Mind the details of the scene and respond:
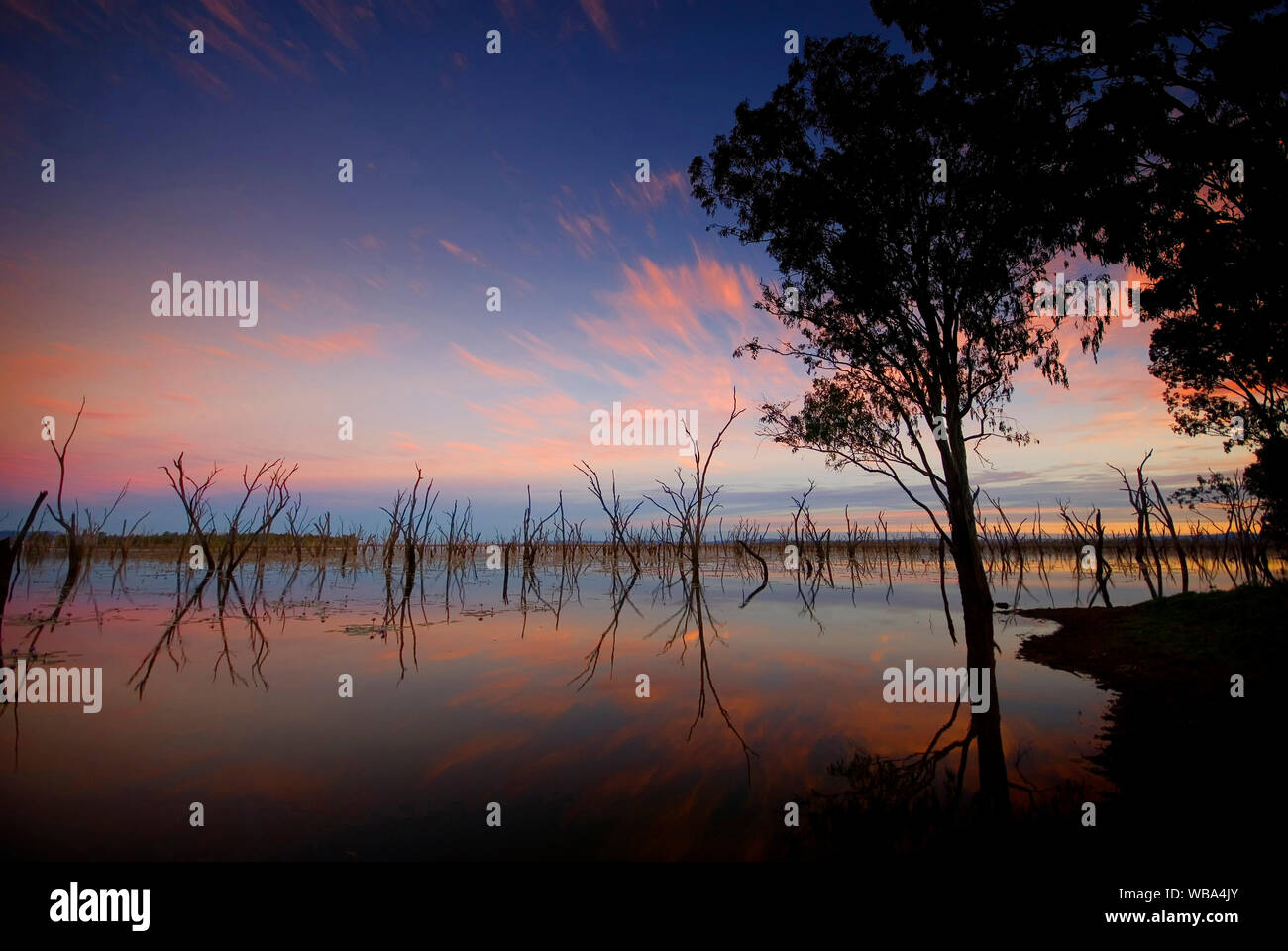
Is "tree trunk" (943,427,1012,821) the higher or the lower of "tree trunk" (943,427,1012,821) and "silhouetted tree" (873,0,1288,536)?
the lower

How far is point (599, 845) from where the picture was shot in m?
3.91

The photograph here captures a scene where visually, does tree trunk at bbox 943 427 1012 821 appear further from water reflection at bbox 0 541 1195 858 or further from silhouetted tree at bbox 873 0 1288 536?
silhouetted tree at bbox 873 0 1288 536

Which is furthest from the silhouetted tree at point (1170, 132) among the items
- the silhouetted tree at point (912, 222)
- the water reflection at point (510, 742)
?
the water reflection at point (510, 742)

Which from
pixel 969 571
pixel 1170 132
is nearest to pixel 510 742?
pixel 969 571

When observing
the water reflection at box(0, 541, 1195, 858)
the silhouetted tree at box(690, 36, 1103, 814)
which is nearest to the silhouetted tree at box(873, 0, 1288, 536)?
the silhouetted tree at box(690, 36, 1103, 814)

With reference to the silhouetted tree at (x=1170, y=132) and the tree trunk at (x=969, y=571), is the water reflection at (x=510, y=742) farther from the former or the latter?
the silhouetted tree at (x=1170, y=132)

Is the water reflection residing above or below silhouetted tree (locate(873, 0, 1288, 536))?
below

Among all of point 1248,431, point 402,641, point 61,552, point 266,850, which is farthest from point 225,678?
point 61,552

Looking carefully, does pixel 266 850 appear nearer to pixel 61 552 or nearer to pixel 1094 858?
pixel 1094 858

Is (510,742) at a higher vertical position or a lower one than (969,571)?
lower

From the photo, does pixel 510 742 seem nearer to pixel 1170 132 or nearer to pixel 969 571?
pixel 969 571

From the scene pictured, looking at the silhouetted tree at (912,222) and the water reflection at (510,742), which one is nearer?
the water reflection at (510,742)

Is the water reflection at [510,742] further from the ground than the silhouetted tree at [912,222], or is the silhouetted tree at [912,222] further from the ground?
the silhouetted tree at [912,222]

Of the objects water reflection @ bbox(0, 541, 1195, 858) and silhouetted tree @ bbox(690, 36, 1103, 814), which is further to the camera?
silhouetted tree @ bbox(690, 36, 1103, 814)
